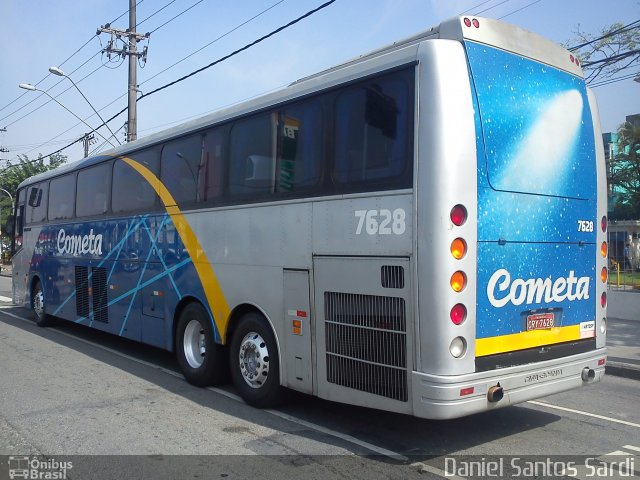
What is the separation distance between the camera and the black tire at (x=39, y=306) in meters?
12.4

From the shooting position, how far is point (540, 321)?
5117 millimetres

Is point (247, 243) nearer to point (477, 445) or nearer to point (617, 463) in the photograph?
point (477, 445)

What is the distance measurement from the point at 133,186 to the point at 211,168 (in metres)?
2.32

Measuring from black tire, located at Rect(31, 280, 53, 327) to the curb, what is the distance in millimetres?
10852

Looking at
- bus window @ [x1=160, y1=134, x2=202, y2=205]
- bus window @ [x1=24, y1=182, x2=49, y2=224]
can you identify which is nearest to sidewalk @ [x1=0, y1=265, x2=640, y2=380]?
bus window @ [x1=160, y1=134, x2=202, y2=205]

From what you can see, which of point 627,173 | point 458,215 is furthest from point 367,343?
point 627,173

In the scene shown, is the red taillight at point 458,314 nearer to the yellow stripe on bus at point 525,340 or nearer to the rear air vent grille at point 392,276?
the yellow stripe on bus at point 525,340

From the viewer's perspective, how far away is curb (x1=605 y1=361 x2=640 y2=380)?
8.38 m

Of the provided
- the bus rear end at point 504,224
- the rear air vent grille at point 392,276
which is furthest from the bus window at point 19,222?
the bus rear end at point 504,224

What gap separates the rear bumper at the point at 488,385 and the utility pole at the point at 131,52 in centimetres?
1644

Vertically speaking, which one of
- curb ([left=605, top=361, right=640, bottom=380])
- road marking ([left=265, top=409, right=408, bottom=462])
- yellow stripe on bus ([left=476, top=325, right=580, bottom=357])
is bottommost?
Answer: curb ([left=605, top=361, right=640, bottom=380])

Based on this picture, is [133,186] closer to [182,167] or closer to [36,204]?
[182,167]

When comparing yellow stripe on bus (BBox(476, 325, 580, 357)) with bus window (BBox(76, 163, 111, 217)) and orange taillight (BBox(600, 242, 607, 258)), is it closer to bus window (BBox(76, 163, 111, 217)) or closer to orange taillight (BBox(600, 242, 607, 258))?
orange taillight (BBox(600, 242, 607, 258))

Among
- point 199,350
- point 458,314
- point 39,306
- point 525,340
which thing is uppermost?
point 458,314
